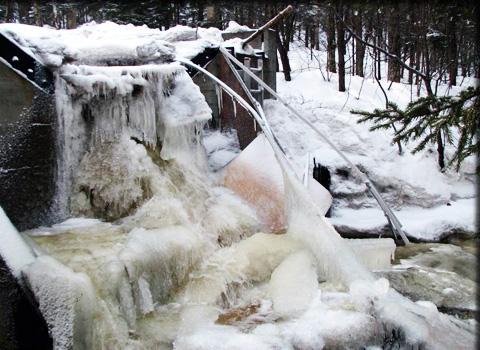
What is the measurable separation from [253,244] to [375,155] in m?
5.03

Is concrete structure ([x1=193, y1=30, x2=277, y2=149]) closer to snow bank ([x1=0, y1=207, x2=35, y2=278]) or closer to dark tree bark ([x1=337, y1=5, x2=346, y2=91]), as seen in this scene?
snow bank ([x1=0, y1=207, x2=35, y2=278])

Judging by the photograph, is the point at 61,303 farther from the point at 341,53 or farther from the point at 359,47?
the point at 359,47

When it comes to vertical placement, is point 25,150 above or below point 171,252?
above

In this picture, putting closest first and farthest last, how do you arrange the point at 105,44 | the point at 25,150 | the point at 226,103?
the point at 25,150 < the point at 105,44 < the point at 226,103

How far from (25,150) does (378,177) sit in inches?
250

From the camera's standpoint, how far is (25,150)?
4668 millimetres

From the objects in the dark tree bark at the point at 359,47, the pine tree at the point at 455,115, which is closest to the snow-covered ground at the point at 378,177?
the dark tree bark at the point at 359,47

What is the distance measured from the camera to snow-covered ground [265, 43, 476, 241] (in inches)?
298

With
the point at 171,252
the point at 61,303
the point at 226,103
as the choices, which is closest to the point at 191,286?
the point at 171,252

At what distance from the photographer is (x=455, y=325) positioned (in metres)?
3.78

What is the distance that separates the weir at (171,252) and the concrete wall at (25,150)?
0.14 m

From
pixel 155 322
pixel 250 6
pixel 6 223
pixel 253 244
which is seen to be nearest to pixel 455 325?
pixel 253 244

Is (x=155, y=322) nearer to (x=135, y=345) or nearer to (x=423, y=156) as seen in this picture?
(x=135, y=345)

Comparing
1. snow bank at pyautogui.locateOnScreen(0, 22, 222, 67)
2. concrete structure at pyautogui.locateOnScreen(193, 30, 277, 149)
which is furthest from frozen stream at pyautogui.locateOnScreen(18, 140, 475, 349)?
concrete structure at pyautogui.locateOnScreen(193, 30, 277, 149)
